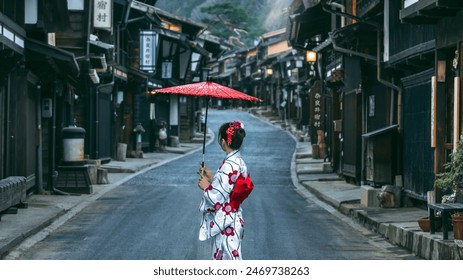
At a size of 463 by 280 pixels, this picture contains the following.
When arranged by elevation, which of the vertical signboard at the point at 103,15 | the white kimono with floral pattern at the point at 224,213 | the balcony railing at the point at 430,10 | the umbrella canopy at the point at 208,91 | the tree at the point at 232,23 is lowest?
the white kimono with floral pattern at the point at 224,213

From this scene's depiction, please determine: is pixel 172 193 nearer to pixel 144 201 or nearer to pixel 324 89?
pixel 144 201

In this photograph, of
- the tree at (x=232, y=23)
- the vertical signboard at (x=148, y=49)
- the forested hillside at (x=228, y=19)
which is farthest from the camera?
the forested hillside at (x=228, y=19)

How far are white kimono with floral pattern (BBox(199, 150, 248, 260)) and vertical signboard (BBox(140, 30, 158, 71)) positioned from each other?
1404 inches

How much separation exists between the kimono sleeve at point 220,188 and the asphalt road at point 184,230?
4.08m

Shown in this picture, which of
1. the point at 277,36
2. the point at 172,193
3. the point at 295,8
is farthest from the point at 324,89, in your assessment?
the point at 277,36

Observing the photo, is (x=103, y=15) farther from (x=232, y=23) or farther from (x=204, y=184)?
(x=232, y=23)

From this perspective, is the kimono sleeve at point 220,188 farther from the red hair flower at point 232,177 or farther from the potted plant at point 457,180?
the potted plant at point 457,180

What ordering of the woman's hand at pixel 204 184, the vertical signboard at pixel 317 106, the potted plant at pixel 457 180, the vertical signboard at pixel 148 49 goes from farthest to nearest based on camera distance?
the vertical signboard at pixel 317 106, the vertical signboard at pixel 148 49, the potted plant at pixel 457 180, the woman's hand at pixel 204 184

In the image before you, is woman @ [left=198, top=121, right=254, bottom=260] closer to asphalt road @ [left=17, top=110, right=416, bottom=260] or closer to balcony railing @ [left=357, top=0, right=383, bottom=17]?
asphalt road @ [left=17, top=110, right=416, bottom=260]

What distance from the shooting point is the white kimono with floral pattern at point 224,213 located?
939cm

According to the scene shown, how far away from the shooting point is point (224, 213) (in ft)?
31.3

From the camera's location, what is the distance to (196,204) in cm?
2250

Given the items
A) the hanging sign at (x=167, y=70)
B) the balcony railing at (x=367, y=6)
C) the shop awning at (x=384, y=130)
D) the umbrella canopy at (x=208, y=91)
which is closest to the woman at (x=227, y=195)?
the umbrella canopy at (x=208, y=91)

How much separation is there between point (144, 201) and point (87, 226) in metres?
5.34
